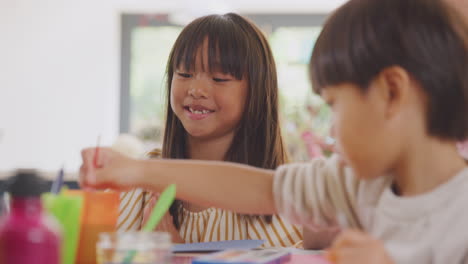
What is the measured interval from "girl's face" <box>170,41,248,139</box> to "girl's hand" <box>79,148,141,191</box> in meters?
0.48

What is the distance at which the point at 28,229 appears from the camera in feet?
1.63

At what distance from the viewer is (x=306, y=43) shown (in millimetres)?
5543

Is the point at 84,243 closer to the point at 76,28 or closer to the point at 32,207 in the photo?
the point at 32,207

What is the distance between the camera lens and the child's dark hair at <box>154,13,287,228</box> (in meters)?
1.41

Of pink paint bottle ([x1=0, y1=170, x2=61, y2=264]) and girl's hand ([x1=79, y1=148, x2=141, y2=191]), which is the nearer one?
pink paint bottle ([x1=0, y1=170, x2=61, y2=264])

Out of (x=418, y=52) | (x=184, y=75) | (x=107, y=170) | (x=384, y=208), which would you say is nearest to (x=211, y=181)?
(x=107, y=170)

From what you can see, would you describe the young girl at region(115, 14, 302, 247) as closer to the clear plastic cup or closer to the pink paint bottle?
the clear plastic cup

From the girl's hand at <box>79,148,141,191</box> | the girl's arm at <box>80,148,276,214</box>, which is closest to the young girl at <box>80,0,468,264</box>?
the girl's arm at <box>80,148,276,214</box>

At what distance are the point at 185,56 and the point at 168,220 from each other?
404mm

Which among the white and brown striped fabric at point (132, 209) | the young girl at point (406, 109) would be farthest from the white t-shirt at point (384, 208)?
the white and brown striped fabric at point (132, 209)

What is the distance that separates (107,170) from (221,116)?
0.56 metres

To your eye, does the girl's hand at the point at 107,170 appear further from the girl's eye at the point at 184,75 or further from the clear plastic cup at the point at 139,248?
the girl's eye at the point at 184,75

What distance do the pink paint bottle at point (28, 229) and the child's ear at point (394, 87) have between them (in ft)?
1.42

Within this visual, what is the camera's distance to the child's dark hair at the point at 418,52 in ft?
2.39
